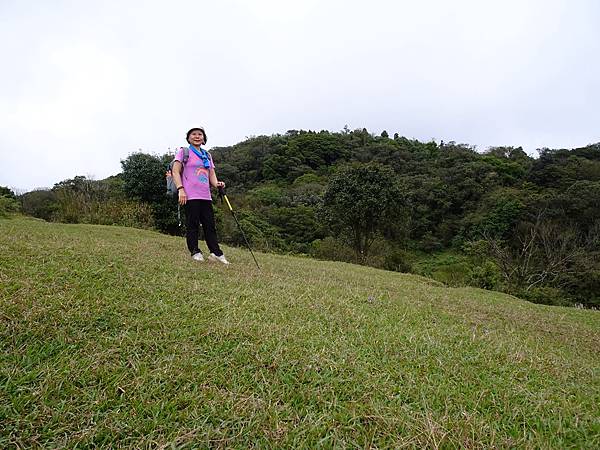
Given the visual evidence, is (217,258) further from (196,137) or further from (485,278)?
(485,278)

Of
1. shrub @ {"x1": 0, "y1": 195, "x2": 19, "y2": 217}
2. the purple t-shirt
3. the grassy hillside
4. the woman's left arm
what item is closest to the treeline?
shrub @ {"x1": 0, "y1": 195, "x2": 19, "y2": 217}

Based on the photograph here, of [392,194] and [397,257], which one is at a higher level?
[392,194]

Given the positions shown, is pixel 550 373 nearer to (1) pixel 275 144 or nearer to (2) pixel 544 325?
(2) pixel 544 325

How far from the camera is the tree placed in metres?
19.6

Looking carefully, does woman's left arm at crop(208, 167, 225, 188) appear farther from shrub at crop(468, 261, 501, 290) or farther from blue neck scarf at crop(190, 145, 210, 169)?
shrub at crop(468, 261, 501, 290)

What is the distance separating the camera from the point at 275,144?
5478 centimetres

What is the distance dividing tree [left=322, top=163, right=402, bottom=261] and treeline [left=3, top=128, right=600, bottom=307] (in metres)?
0.06

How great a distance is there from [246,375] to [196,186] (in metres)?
3.68

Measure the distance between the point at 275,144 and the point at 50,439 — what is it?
5518 cm

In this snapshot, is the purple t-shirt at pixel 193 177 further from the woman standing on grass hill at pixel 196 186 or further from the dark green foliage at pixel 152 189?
the dark green foliage at pixel 152 189

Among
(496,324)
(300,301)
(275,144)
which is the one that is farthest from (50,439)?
(275,144)

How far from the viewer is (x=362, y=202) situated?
19.5 metres

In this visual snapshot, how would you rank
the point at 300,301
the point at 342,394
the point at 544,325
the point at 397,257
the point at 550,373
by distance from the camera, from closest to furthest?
the point at 342,394 → the point at 550,373 → the point at 300,301 → the point at 544,325 → the point at 397,257

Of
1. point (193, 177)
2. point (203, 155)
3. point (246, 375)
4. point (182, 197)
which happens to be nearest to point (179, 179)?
point (193, 177)
